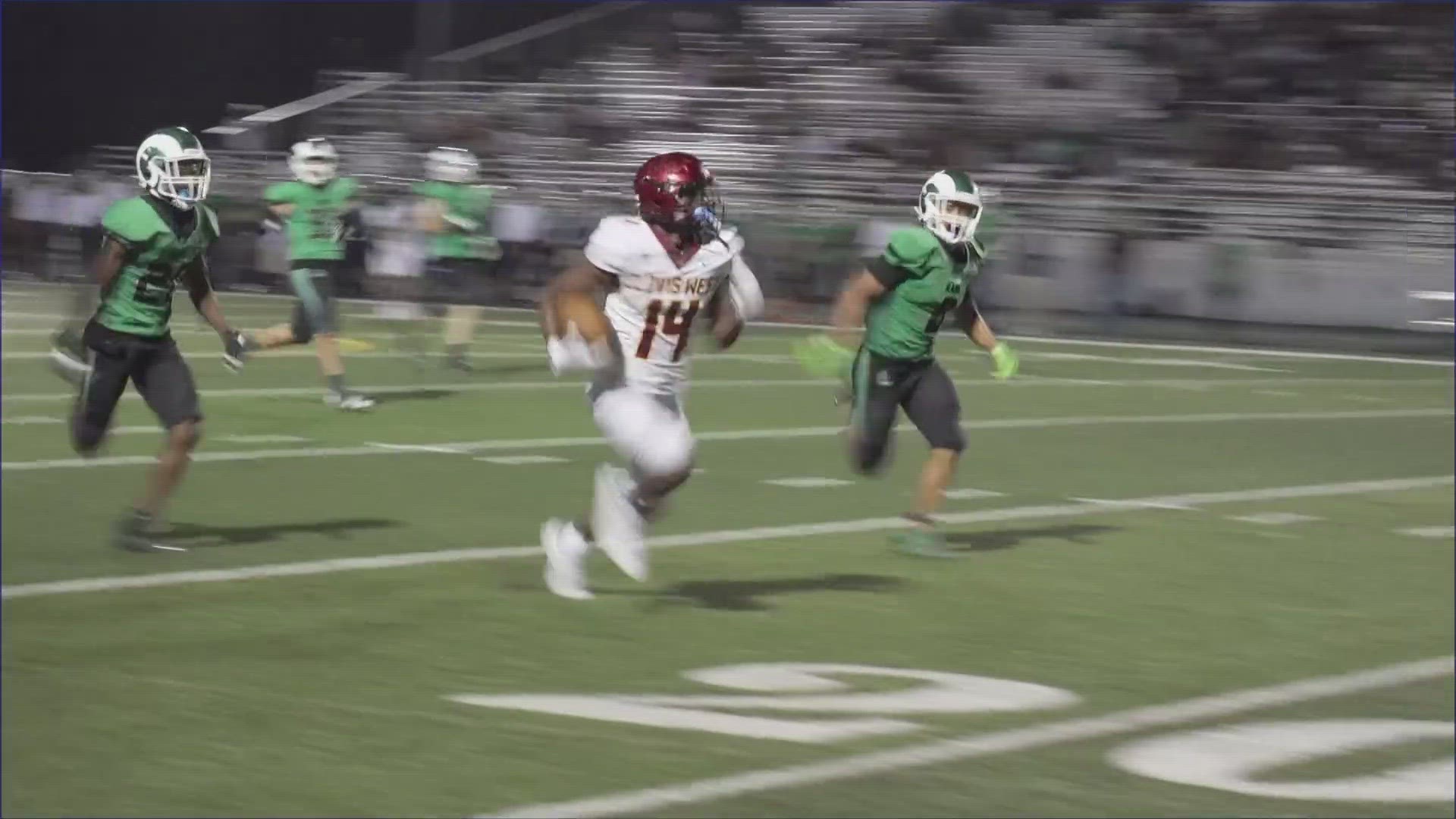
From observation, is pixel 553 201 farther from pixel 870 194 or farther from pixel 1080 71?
pixel 1080 71

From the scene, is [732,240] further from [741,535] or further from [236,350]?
[741,535]

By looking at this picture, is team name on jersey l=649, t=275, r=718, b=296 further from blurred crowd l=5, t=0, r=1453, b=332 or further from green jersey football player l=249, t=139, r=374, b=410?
green jersey football player l=249, t=139, r=374, b=410

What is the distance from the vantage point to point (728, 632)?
24.4 ft

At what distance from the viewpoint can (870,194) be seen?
11.1 metres

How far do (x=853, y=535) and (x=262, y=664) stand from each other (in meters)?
3.84

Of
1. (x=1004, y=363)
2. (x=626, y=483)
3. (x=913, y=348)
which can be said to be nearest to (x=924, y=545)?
(x=913, y=348)

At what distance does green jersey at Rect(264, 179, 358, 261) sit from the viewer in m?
12.1

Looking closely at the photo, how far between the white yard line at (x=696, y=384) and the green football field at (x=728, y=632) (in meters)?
0.82

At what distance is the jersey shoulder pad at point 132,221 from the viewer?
557 centimetres

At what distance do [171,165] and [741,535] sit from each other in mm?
5846

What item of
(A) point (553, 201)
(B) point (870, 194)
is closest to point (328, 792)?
(A) point (553, 201)

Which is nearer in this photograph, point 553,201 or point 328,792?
point 553,201

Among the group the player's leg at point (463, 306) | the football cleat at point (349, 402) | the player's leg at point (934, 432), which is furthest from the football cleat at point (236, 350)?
the player's leg at point (463, 306)

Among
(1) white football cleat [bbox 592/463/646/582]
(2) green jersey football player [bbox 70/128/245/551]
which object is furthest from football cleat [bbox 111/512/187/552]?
(1) white football cleat [bbox 592/463/646/582]
